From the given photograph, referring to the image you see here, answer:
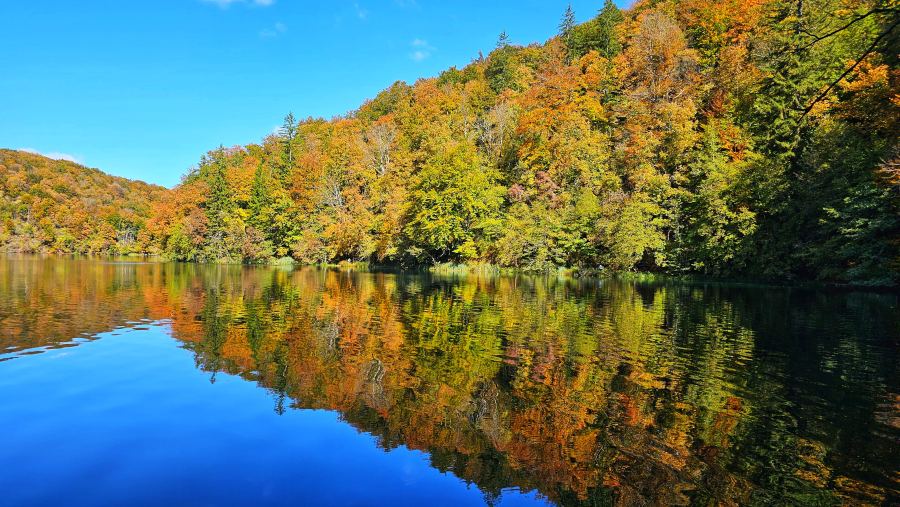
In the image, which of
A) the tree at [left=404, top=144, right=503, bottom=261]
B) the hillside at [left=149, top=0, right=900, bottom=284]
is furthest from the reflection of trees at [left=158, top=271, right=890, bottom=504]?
the tree at [left=404, top=144, right=503, bottom=261]

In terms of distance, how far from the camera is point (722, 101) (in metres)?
49.9

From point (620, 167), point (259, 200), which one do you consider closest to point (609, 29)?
point (620, 167)

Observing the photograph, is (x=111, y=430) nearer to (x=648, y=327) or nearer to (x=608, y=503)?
(x=608, y=503)

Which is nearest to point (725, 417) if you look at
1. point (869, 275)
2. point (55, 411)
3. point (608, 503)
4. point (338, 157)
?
point (608, 503)

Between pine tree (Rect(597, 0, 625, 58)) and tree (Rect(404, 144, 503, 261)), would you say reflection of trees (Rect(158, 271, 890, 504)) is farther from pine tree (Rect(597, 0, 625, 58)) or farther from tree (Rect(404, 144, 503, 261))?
pine tree (Rect(597, 0, 625, 58))

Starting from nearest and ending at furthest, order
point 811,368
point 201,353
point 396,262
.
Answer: point 811,368 < point 201,353 < point 396,262

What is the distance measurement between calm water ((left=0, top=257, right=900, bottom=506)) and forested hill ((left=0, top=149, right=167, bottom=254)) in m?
111

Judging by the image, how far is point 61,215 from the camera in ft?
376

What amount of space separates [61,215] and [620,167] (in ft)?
415

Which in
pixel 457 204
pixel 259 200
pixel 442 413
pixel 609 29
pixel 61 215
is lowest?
pixel 442 413

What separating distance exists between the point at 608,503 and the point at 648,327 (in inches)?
519

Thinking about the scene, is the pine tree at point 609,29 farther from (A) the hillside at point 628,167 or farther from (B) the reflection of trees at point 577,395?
(B) the reflection of trees at point 577,395

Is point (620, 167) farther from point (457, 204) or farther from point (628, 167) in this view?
point (457, 204)

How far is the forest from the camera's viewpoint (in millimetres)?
35562
